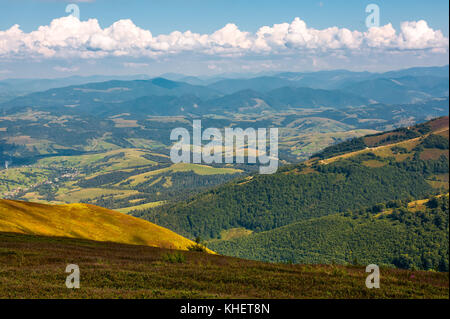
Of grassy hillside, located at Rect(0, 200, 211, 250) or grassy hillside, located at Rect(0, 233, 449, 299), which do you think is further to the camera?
grassy hillside, located at Rect(0, 200, 211, 250)

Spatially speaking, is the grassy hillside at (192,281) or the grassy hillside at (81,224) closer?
the grassy hillside at (192,281)

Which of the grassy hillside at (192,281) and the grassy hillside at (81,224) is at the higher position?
the grassy hillside at (192,281)

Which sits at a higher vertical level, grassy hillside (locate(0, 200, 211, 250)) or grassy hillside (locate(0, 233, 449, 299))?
grassy hillside (locate(0, 233, 449, 299))
